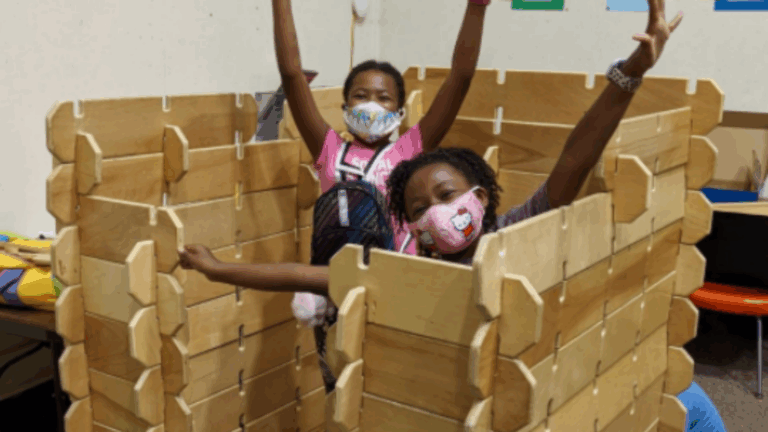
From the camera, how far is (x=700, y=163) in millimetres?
2051

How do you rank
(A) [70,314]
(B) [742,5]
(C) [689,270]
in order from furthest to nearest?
(B) [742,5] < (C) [689,270] < (A) [70,314]

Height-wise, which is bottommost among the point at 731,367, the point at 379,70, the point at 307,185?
the point at 731,367

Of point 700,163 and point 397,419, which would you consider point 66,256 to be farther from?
point 700,163

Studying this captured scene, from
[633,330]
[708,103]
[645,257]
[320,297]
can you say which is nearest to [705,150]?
[708,103]

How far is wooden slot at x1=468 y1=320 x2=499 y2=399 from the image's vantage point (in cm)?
121

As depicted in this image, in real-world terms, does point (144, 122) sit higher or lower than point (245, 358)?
higher

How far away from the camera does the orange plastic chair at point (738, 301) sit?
3361mm

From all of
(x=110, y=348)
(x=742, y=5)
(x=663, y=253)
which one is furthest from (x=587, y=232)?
(x=742, y=5)

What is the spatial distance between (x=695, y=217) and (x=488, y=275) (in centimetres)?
110

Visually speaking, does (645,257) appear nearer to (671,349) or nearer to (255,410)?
(671,349)

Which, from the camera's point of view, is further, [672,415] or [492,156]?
[492,156]

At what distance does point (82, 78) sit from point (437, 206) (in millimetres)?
1856

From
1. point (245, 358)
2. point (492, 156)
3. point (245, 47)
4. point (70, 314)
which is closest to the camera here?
point (70, 314)

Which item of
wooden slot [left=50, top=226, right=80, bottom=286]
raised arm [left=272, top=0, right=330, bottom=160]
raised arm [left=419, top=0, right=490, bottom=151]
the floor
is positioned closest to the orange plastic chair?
the floor
